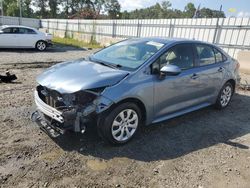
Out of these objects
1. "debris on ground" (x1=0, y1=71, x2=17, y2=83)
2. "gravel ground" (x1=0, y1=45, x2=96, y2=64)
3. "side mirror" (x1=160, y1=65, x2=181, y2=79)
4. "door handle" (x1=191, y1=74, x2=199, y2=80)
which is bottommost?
"gravel ground" (x1=0, y1=45, x2=96, y2=64)

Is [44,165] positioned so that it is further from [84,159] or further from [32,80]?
[32,80]

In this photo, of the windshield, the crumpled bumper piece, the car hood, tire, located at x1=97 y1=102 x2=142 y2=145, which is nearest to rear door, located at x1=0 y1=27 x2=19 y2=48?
the windshield

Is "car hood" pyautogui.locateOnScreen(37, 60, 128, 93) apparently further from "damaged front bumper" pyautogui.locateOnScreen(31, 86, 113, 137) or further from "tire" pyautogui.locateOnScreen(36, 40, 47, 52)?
"tire" pyautogui.locateOnScreen(36, 40, 47, 52)

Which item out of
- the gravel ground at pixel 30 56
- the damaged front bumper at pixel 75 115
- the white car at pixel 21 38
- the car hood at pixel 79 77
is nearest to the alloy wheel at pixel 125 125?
the damaged front bumper at pixel 75 115

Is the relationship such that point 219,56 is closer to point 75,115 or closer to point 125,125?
point 125,125

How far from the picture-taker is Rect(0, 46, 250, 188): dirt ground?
3.24 metres

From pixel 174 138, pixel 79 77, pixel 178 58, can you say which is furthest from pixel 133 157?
pixel 178 58

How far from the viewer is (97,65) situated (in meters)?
4.35

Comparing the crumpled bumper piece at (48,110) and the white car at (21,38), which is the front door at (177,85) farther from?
the white car at (21,38)

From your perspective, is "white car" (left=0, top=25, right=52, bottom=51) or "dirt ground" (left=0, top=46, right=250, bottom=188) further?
"white car" (left=0, top=25, right=52, bottom=51)

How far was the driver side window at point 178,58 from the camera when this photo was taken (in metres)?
4.27

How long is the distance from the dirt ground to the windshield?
4.10 feet

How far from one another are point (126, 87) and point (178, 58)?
55.8 inches

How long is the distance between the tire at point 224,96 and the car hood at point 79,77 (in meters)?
2.87
